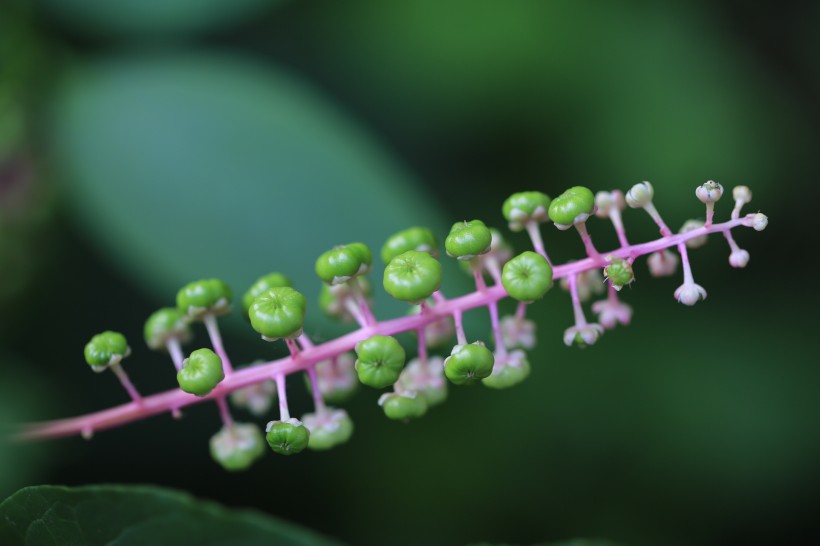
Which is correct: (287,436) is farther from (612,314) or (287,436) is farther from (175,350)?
(612,314)

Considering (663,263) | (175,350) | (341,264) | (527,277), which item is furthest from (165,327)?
(663,263)

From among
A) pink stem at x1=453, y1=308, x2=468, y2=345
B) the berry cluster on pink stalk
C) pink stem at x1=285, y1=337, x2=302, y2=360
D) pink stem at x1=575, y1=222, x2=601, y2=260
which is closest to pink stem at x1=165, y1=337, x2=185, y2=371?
the berry cluster on pink stalk

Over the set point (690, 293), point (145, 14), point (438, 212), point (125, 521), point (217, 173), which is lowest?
point (125, 521)

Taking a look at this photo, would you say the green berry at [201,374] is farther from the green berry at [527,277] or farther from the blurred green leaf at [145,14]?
the blurred green leaf at [145,14]

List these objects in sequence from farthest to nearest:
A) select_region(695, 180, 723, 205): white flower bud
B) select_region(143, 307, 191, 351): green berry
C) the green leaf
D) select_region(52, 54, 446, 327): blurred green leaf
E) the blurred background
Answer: the blurred background
select_region(52, 54, 446, 327): blurred green leaf
select_region(143, 307, 191, 351): green berry
select_region(695, 180, 723, 205): white flower bud
the green leaf

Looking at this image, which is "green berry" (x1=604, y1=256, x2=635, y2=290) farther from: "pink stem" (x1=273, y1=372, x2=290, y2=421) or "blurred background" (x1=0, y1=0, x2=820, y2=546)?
"blurred background" (x1=0, y1=0, x2=820, y2=546)

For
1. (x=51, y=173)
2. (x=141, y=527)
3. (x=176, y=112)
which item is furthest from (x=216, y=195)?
(x=141, y=527)

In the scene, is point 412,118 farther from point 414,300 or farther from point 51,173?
point 414,300
